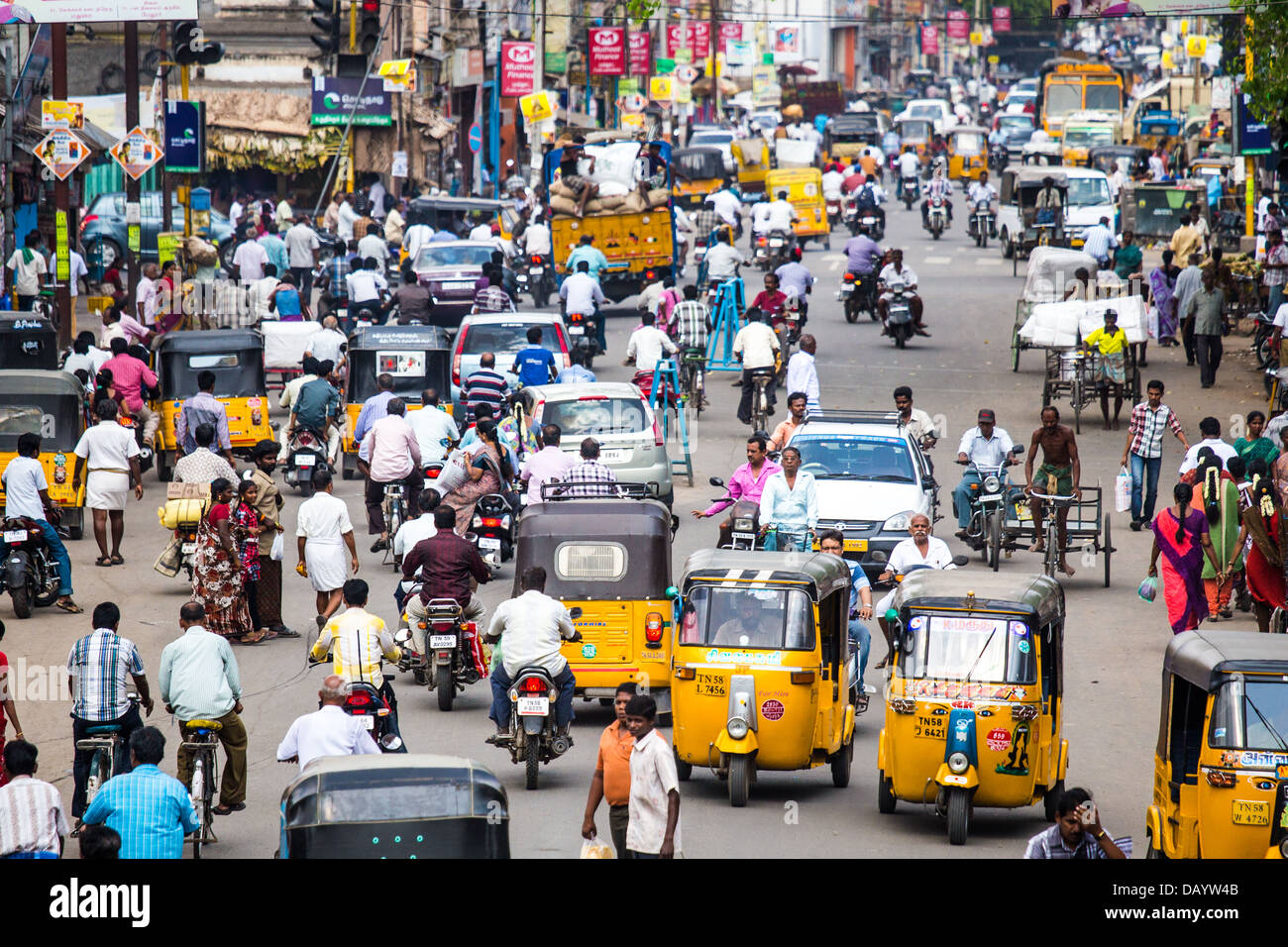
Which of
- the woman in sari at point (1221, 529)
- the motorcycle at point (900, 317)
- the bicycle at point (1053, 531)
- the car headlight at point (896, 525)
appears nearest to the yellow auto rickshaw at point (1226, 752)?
the woman in sari at point (1221, 529)

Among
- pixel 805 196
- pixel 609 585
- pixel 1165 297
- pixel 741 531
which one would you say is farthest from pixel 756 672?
pixel 805 196

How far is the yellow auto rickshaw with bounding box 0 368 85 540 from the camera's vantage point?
2031 centimetres

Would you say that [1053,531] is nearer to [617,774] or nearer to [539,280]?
Answer: [617,774]

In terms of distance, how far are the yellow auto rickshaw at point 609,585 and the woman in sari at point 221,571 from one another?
2.91m

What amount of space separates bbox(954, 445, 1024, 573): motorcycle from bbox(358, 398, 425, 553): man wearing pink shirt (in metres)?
5.59

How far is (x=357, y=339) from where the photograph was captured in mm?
24516

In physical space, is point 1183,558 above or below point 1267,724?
below

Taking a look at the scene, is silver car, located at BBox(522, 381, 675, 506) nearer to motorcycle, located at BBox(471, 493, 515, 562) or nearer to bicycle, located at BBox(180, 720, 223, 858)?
→ motorcycle, located at BBox(471, 493, 515, 562)

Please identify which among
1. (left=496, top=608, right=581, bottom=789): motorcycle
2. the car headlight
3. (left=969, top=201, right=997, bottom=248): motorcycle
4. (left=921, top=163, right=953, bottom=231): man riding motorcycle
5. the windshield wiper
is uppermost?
(left=921, top=163, right=953, bottom=231): man riding motorcycle

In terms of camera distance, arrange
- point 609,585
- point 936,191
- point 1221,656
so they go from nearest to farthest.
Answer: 1. point 1221,656
2. point 609,585
3. point 936,191

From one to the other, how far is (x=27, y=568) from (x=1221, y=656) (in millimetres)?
11296

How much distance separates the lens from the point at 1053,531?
738 inches

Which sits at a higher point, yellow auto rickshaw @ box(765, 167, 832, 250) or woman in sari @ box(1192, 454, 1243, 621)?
yellow auto rickshaw @ box(765, 167, 832, 250)

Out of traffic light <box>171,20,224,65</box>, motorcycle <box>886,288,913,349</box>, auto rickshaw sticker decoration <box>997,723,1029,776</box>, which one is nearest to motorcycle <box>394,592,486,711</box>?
auto rickshaw sticker decoration <box>997,723,1029,776</box>
